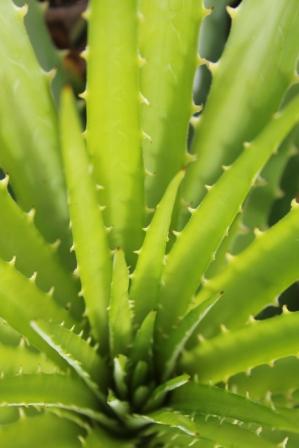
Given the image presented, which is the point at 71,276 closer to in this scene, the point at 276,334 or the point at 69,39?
the point at 276,334

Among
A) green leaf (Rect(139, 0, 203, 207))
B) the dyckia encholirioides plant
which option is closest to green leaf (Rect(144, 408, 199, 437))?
the dyckia encholirioides plant

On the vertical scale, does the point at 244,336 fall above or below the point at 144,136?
below

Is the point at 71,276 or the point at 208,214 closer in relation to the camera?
the point at 208,214

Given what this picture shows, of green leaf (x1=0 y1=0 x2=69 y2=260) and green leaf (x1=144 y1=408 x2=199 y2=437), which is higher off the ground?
green leaf (x1=0 y1=0 x2=69 y2=260)

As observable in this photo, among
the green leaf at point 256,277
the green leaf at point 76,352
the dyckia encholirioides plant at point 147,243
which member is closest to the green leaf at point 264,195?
the dyckia encholirioides plant at point 147,243

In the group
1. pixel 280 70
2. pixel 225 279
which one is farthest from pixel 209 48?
pixel 225 279

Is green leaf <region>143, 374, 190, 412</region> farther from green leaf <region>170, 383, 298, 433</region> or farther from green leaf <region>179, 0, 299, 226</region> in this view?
green leaf <region>179, 0, 299, 226</region>

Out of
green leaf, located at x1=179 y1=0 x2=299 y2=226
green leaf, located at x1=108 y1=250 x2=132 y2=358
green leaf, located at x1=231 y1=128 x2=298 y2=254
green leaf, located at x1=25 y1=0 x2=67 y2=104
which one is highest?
green leaf, located at x1=25 y1=0 x2=67 y2=104
